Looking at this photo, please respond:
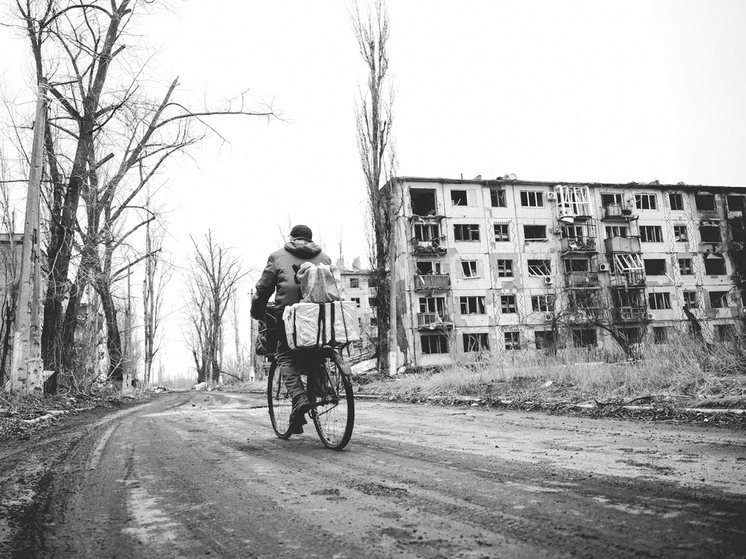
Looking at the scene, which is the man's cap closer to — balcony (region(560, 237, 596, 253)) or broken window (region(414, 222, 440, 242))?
broken window (region(414, 222, 440, 242))

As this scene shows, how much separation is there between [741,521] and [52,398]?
13141mm

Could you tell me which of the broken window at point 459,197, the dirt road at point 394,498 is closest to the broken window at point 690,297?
the broken window at point 459,197

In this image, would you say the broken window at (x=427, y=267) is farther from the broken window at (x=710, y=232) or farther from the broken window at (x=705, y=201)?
the broken window at (x=705, y=201)

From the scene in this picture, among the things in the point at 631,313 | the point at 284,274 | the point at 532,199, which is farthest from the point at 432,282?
the point at 284,274

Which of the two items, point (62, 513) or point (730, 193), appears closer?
point (62, 513)

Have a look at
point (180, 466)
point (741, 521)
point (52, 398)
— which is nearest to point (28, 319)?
point (52, 398)

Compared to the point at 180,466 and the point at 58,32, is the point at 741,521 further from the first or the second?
the point at 58,32

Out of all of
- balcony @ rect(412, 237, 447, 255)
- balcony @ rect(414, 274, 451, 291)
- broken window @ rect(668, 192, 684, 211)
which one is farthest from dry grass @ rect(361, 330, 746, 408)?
broken window @ rect(668, 192, 684, 211)

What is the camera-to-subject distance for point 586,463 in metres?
3.42

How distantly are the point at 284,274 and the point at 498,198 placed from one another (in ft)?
125

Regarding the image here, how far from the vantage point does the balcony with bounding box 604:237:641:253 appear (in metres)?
41.0

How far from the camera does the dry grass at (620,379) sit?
20.7 feet

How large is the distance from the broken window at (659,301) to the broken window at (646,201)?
765 centimetres

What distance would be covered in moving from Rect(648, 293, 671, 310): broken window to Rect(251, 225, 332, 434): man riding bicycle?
43.2 m
